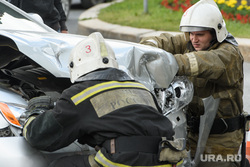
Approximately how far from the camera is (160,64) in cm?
279

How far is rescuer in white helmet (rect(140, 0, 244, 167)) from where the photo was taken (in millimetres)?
3115

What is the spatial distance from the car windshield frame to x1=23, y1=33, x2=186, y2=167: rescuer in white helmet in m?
1.24

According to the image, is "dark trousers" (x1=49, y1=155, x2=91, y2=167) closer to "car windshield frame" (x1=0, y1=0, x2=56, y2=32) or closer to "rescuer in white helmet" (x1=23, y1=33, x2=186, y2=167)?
"rescuer in white helmet" (x1=23, y1=33, x2=186, y2=167)

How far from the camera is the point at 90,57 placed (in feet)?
7.79

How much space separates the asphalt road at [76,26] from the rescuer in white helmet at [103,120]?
9.90ft

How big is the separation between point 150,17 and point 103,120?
23.8ft

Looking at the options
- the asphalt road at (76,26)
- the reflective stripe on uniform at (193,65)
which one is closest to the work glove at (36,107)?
the reflective stripe on uniform at (193,65)

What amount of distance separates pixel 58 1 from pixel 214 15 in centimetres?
304

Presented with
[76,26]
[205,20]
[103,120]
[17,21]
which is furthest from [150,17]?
[103,120]

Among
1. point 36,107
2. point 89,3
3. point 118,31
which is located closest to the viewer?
point 36,107

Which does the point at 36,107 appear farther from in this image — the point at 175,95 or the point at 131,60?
the point at 175,95

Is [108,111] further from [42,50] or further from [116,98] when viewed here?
[42,50]

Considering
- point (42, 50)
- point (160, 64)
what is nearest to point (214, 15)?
point (160, 64)

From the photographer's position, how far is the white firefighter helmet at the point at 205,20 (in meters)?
3.22
